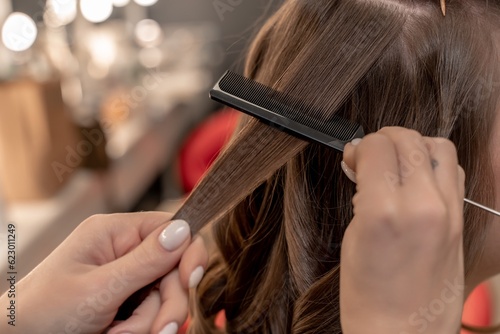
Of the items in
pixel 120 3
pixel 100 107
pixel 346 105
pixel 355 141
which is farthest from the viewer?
pixel 120 3

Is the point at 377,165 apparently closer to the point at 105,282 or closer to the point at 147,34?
the point at 105,282

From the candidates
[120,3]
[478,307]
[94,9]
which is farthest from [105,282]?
[120,3]

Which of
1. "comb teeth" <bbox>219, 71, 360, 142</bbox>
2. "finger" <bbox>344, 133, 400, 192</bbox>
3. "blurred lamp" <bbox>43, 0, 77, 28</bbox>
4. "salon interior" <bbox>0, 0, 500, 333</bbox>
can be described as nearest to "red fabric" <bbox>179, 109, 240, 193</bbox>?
"salon interior" <bbox>0, 0, 500, 333</bbox>

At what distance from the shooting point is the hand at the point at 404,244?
463 millimetres

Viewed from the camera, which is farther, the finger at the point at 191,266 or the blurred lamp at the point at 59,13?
the blurred lamp at the point at 59,13

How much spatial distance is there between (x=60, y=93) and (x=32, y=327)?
1.09m

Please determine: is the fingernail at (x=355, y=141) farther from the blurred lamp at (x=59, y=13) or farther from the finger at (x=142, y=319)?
the blurred lamp at (x=59, y=13)

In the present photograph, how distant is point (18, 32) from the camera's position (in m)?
1.53

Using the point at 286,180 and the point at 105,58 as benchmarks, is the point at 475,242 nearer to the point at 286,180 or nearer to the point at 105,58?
the point at 286,180

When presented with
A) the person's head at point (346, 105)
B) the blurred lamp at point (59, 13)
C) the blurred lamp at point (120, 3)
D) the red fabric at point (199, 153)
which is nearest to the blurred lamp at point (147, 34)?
the blurred lamp at point (120, 3)

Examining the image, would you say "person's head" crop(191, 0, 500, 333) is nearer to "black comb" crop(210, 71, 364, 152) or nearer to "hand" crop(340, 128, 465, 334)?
"black comb" crop(210, 71, 364, 152)

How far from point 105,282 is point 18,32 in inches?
44.9

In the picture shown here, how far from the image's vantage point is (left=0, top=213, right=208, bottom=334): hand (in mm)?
587

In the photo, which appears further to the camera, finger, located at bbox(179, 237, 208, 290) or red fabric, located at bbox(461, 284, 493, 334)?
red fabric, located at bbox(461, 284, 493, 334)
